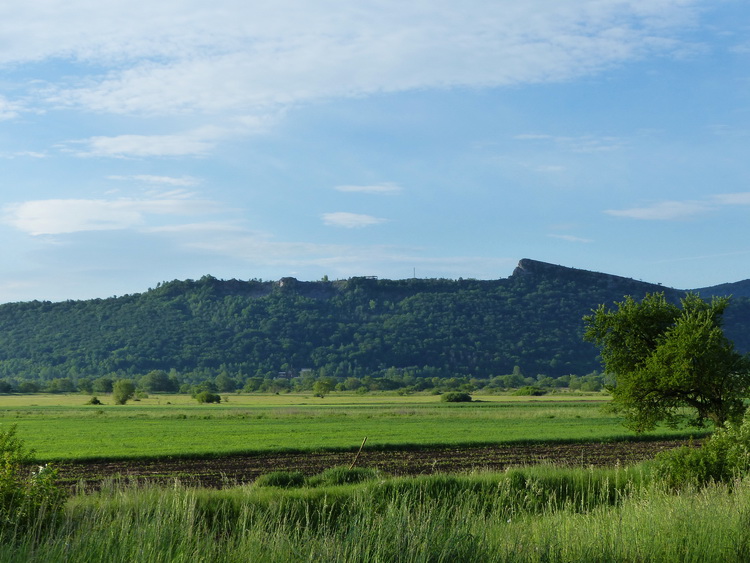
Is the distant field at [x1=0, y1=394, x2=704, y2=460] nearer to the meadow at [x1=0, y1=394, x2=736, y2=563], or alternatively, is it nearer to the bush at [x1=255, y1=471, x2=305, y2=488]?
the meadow at [x1=0, y1=394, x2=736, y2=563]

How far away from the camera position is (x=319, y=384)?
123 m

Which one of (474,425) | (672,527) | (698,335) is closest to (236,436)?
(474,425)

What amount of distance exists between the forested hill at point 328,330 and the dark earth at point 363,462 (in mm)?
116605

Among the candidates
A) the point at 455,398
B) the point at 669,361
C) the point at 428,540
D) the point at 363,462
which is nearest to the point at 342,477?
the point at 363,462

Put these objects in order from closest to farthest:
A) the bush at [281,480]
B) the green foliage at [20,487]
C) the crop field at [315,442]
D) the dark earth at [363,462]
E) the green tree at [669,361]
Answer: the green foliage at [20,487] < the bush at [281,480] < the green tree at [669,361] < the dark earth at [363,462] < the crop field at [315,442]

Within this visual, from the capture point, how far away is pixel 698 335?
22281 mm

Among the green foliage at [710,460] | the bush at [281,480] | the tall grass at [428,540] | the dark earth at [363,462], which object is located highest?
the tall grass at [428,540]

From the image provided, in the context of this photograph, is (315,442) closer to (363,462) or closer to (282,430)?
(363,462)

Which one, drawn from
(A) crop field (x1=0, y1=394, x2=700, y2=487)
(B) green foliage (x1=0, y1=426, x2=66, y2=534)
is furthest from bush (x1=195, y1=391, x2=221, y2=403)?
(B) green foliage (x1=0, y1=426, x2=66, y2=534)

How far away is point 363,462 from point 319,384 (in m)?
92.7

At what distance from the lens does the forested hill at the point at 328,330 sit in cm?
15912

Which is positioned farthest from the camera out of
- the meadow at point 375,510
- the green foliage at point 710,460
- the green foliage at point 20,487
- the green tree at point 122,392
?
the green tree at point 122,392

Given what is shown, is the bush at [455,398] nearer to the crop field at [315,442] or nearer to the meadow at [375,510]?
the crop field at [315,442]

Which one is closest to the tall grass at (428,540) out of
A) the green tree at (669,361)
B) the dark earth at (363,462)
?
the green tree at (669,361)
